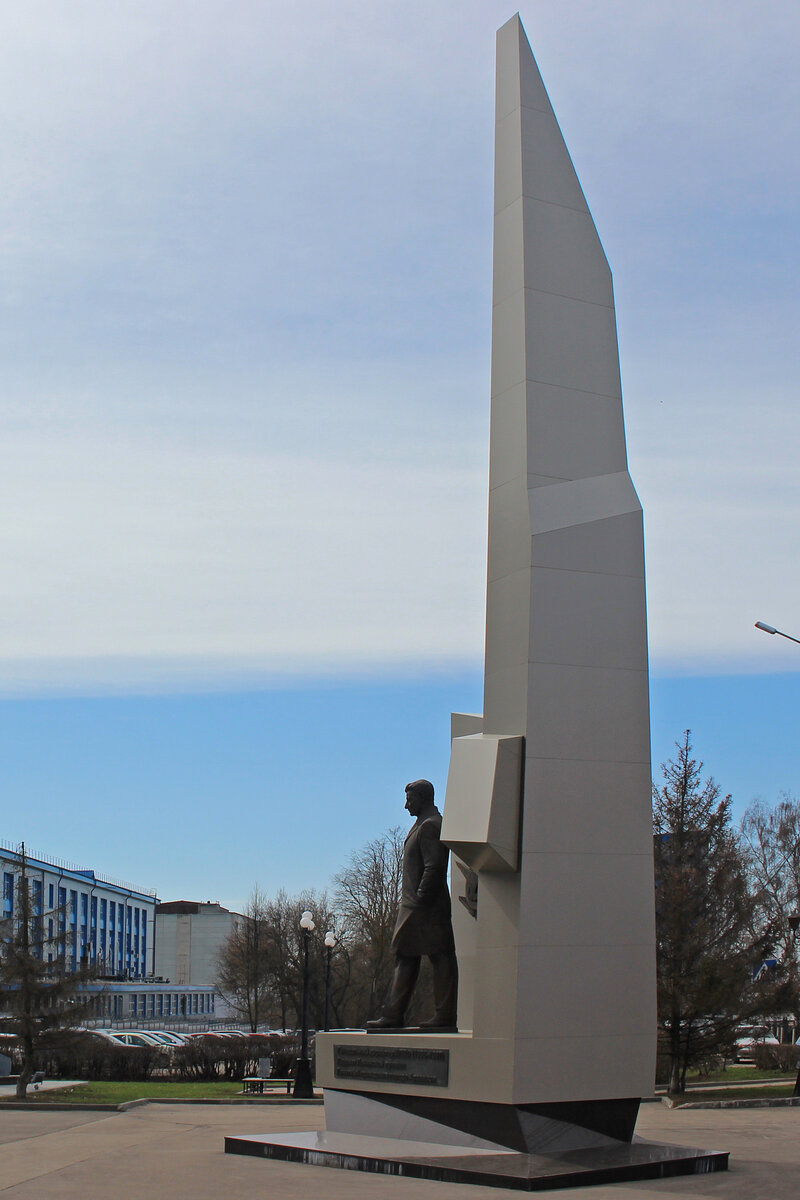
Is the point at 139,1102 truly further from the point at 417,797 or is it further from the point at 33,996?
the point at 417,797

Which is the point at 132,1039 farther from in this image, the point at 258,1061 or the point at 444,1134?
the point at 444,1134

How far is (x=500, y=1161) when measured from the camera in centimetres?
1073

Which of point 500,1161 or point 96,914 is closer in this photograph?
A: point 500,1161

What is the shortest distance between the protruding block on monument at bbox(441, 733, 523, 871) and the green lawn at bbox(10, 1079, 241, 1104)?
13.7 meters

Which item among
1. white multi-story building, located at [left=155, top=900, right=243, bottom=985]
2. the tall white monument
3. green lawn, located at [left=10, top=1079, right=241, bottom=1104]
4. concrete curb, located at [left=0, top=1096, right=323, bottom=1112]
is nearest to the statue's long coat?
the tall white monument

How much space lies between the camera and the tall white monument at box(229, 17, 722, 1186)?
11.6 m

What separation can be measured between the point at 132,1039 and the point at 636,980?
33.0m

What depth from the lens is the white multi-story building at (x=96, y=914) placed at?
76175mm

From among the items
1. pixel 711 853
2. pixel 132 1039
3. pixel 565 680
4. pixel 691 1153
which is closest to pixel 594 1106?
pixel 691 1153

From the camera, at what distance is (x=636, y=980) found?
12.1 m

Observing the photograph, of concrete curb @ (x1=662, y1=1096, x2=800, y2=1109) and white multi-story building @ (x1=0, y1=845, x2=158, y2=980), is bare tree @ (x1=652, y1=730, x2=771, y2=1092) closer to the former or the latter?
concrete curb @ (x1=662, y1=1096, x2=800, y2=1109)

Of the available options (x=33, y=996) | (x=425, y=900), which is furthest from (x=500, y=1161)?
(x=33, y=996)

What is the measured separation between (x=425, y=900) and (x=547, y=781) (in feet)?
8.26

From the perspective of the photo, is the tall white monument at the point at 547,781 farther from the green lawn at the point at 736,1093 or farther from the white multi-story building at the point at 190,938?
the white multi-story building at the point at 190,938
